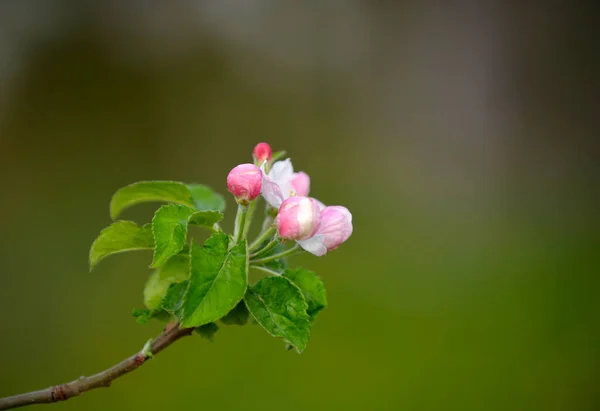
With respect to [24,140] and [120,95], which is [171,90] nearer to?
[120,95]

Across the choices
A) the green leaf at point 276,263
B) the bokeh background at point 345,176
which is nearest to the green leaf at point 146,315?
the green leaf at point 276,263

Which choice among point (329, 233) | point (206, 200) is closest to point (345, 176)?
point (206, 200)

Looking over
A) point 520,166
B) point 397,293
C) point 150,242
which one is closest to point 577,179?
point 520,166

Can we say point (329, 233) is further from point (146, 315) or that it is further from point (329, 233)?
point (146, 315)

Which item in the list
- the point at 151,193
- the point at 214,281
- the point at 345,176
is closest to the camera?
the point at 214,281

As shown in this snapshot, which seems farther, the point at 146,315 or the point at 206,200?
the point at 206,200

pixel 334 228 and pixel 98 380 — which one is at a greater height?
pixel 334 228
